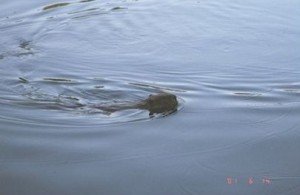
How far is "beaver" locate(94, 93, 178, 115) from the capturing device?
6633 millimetres

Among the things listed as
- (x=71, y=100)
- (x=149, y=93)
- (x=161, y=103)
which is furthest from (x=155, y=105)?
(x=71, y=100)

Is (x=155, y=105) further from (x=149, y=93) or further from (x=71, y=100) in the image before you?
(x=71, y=100)

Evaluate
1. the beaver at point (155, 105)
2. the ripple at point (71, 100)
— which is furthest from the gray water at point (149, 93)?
the beaver at point (155, 105)

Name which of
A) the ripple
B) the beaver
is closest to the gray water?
the ripple

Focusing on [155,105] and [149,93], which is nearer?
[155,105]

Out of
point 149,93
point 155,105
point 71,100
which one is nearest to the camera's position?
point 155,105

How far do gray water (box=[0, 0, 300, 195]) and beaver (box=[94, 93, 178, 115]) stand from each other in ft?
0.42

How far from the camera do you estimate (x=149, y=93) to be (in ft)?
24.1

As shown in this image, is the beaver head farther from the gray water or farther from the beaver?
the gray water

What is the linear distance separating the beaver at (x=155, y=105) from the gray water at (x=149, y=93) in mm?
128

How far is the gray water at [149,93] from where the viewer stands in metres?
5.27

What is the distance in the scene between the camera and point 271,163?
546 centimetres

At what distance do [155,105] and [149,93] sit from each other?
697mm

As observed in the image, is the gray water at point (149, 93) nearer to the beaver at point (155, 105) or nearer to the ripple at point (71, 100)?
the ripple at point (71, 100)
